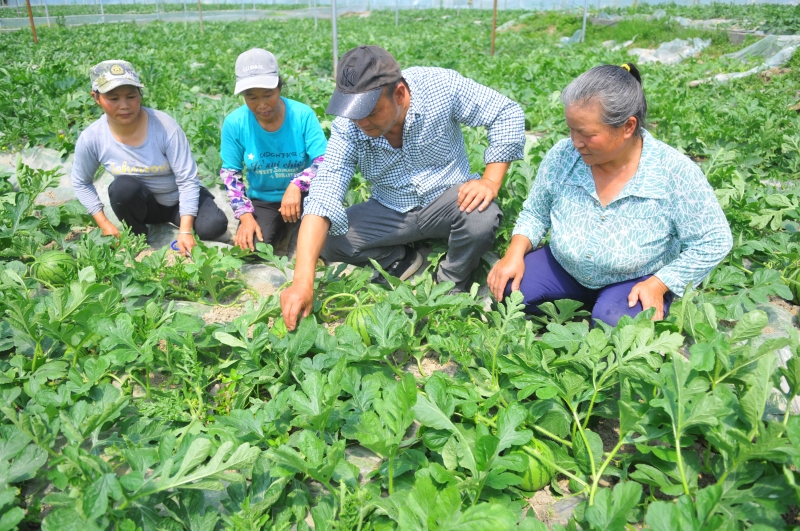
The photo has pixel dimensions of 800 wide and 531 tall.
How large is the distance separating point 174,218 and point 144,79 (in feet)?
13.4

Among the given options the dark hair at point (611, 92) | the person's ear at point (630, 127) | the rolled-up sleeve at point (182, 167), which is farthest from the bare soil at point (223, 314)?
the person's ear at point (630, 127)

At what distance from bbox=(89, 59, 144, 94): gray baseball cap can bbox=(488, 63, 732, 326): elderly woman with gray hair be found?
2.38 m

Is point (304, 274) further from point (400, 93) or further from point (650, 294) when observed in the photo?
point (650, 294)

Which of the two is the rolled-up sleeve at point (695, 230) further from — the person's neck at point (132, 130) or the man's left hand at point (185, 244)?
the person's neck at point (132, 130)

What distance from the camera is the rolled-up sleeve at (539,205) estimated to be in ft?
8.82

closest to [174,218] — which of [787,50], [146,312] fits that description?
[146,312]

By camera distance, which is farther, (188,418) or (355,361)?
(355,361)

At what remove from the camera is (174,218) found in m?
4.07

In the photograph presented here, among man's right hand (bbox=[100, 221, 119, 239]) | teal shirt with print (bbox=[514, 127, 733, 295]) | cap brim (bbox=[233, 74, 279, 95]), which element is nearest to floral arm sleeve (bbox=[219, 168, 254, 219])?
cap brim (bbox=[233, 74, 279, 95])

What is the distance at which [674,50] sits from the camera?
14.1 meters

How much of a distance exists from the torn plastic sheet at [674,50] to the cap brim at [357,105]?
12745 mm

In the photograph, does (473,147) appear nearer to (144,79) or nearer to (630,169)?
(630,169)

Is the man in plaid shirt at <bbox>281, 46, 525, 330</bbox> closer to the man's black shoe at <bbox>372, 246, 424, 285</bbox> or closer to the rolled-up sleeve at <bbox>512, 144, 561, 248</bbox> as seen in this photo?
the man's black shoe at <bbox>372, 246, 424, 285</bbox>

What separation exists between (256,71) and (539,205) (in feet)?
5.78
